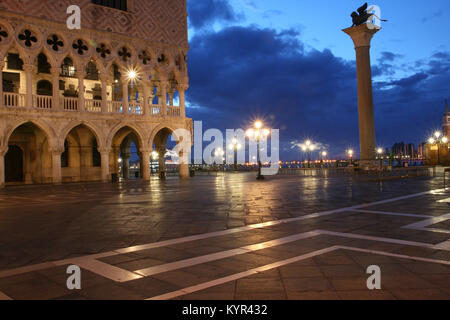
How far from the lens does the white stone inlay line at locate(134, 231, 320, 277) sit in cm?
437

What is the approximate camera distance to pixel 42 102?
2358 centimetres

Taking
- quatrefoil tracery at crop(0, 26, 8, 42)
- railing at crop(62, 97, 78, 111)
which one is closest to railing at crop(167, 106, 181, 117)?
railing at crop(62, 97, 78, 111)

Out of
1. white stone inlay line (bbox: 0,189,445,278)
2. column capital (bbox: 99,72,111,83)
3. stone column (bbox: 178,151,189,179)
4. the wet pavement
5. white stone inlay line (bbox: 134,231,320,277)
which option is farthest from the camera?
stone column (bbox: 178,151,189,179)

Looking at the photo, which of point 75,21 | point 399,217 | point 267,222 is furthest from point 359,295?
point 75,21

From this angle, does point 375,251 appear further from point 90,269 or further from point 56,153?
point 56,153

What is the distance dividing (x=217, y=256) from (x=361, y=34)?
2681cm

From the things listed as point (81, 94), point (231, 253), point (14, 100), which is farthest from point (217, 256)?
point (81, 94)

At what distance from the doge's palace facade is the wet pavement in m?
16.5

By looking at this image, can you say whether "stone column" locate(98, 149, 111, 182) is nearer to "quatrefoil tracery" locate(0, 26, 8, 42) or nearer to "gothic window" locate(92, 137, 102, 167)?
"gothic window" locate(92, 137, 102, 167)

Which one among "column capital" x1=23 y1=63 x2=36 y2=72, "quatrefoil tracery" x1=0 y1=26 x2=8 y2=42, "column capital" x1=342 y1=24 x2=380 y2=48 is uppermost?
"column capital" x1=342 y1=24 x2=380 y2=48

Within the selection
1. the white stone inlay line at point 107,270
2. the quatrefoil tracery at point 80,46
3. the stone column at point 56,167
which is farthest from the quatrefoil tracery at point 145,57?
the white stone inlay line at point 107,270

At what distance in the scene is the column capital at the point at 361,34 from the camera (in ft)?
88.4

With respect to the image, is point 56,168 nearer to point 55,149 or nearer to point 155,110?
point 55,149
